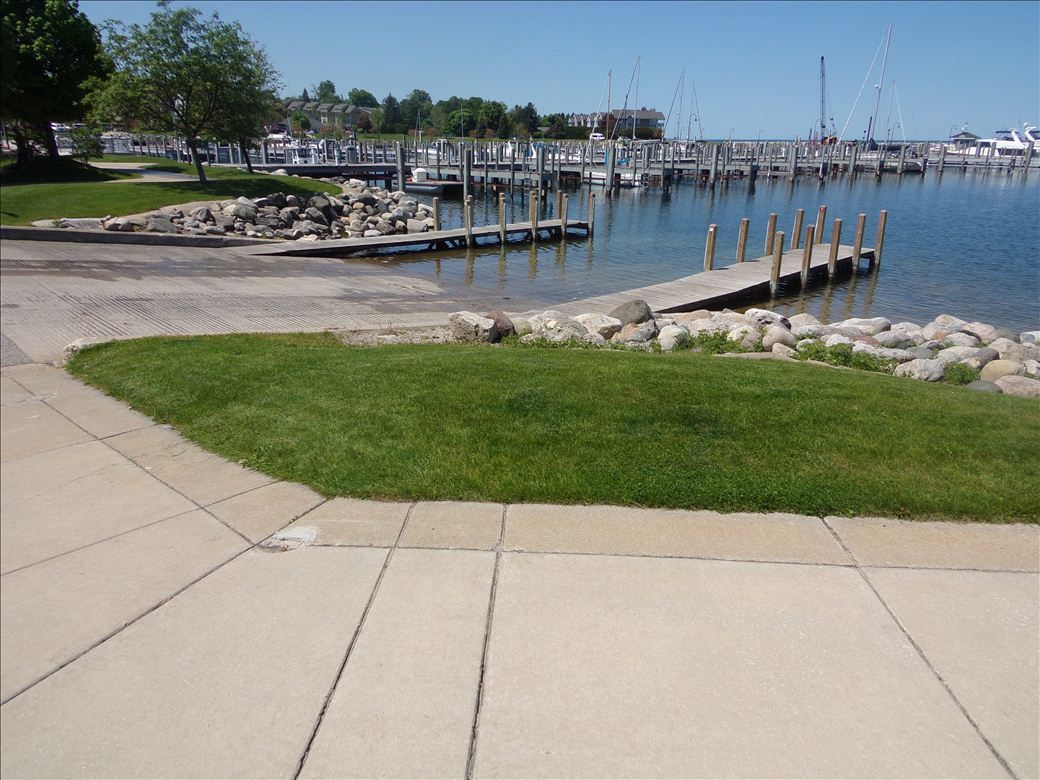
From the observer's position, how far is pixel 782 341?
524 inches

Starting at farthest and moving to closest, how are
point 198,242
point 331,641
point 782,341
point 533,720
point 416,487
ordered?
point 198,242
point 782,341
point 416,487
point 331,641
point 533,720

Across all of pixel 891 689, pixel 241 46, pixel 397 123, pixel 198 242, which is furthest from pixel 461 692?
pixel 397 123

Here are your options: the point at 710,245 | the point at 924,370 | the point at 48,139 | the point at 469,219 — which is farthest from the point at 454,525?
the point at 48,139

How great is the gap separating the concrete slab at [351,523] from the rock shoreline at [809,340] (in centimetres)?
746

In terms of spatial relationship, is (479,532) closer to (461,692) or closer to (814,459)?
(461,692)

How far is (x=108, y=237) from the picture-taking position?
21.3 meters

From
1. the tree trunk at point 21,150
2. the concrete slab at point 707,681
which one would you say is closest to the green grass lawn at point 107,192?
the tree trunk at point 21,150

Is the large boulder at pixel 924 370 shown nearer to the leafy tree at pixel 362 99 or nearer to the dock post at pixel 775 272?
the dock post at pixel 775 272

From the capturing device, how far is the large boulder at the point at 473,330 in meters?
12.1

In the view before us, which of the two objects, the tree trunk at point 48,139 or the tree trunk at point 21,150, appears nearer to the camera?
the tree trunk at point 21,150

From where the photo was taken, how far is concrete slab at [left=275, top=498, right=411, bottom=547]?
14.1 feet

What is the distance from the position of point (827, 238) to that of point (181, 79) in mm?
31225

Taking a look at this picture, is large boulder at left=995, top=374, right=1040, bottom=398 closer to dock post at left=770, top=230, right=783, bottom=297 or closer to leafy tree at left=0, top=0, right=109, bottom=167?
dock post at left=770, top=230, right=783, bottom=297

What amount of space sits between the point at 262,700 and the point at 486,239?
2901 centimetres
